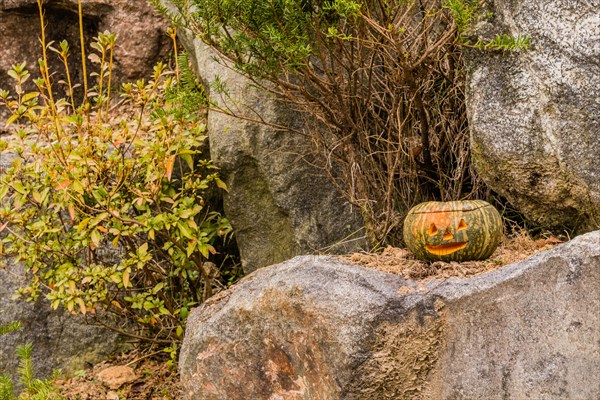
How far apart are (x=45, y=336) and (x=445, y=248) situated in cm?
258

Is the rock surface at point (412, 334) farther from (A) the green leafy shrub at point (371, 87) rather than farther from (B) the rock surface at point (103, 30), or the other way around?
(B) the rock surface at point (103, 30)

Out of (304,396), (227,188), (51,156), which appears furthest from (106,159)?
(304,396)

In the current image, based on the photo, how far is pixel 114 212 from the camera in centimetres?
434

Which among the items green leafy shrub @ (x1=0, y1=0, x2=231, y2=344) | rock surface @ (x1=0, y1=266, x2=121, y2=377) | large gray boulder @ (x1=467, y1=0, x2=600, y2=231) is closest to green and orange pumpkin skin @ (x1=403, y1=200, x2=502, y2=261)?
large gray boulder @ (x1=467, y1=0, x2=600, y2=231)

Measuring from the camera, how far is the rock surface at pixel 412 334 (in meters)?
2.86

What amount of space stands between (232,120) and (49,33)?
6.72 feet

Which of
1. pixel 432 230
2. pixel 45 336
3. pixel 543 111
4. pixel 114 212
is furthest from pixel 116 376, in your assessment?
pixel 543 111

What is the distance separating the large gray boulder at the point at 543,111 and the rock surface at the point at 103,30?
282 cm

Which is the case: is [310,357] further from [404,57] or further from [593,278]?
Answer: [404,57]

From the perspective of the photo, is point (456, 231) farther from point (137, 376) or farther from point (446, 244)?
point (137, 376)

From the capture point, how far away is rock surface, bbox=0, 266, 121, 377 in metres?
4.76

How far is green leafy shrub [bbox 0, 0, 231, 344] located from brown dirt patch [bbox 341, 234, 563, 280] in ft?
3.93

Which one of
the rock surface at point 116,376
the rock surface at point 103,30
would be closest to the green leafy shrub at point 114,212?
the rock surface at point 116,376

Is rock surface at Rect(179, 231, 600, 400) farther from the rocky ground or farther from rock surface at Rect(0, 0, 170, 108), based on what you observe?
rock surface at Rect(0, 0, 170, 108)
